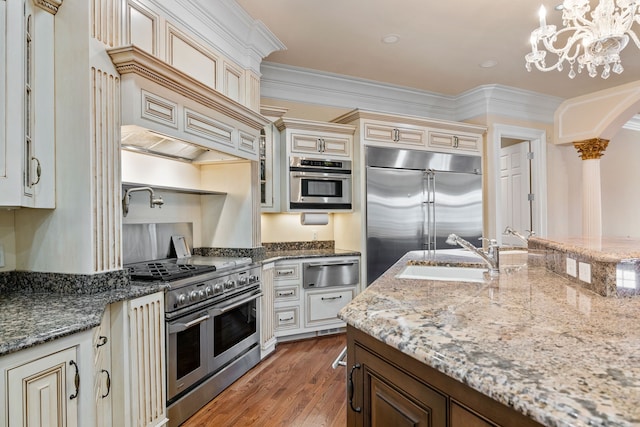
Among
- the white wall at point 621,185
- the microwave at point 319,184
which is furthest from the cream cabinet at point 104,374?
the white wall at point 621,185

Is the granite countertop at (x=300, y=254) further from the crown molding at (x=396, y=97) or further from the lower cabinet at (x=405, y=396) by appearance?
the lower cabinet at (x=405, y=396)

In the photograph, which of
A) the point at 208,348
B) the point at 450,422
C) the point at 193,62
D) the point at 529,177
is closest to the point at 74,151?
the point at 193,62

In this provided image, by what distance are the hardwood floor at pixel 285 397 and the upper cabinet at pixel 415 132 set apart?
7.49ft

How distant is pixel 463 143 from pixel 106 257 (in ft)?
13.1

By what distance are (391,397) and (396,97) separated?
4240 mm

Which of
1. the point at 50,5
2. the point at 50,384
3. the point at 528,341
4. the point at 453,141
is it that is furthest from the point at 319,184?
the point at 528,341

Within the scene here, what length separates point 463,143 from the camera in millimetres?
4406

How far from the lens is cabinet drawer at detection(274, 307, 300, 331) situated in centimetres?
342

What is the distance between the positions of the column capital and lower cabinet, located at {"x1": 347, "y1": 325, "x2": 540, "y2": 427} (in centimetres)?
505

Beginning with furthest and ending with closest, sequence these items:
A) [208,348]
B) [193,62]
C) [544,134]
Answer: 1. [544,134]
2. [193,62]
3. [208,348]

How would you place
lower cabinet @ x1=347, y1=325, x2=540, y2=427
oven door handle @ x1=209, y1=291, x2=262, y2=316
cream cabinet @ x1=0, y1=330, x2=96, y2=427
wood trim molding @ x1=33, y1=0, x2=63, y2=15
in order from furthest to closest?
oven door handle @ x1=209, y1=291, x2=262, y2=316, wood trim molding @ x1=33, y1=0, x2=63, y2=15, cream cabinet @ x1=0, y1=330, x2=96, y2=427, lower cabinet @ x1=347, y1=325, x2=540, y2=427

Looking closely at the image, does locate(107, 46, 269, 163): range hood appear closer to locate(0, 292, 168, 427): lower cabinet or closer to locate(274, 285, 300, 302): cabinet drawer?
locate(0, 292, 168, 427): lower cabinet

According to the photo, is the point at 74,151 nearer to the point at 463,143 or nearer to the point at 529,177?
the point at 463,143

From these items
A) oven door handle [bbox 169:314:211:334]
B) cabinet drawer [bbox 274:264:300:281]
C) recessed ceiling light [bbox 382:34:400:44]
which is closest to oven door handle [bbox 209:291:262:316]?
oven door handle [bbox 169:314:211:334]
